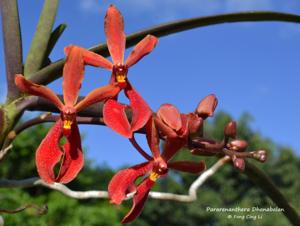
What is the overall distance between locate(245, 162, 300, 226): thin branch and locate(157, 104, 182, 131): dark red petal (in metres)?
0.22

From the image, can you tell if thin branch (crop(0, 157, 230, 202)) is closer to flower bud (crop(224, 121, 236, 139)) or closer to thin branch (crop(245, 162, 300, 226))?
thin branch (crop(245, 162, 300, 226))

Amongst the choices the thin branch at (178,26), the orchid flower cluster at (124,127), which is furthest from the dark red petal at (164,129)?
the thin branch at (178,26)

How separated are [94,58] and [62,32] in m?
0.17

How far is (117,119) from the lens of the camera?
328 millimetres

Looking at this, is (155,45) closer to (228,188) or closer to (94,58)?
(94,58)

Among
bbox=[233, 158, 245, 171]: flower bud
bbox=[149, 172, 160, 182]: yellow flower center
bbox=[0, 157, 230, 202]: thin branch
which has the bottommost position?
bbox=[0, 157, 230, 202]: thin branch

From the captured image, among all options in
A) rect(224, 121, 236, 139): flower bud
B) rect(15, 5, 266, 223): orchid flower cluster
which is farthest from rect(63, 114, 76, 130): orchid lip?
rect(224, 121, 236, 139): flower bud

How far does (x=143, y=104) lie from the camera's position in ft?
1.11

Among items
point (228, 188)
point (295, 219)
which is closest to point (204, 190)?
point (228, 188)

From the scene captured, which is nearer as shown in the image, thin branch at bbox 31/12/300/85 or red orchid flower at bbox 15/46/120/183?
red orchid flower at bbox 15/46/120/183

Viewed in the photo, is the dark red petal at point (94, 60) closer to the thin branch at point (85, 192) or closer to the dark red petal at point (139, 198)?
the dark red petal at point (139, 198)

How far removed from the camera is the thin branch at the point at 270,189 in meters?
0.54

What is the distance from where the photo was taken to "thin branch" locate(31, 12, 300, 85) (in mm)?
463

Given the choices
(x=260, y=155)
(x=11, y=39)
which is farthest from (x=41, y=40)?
(x=260, y=155)
